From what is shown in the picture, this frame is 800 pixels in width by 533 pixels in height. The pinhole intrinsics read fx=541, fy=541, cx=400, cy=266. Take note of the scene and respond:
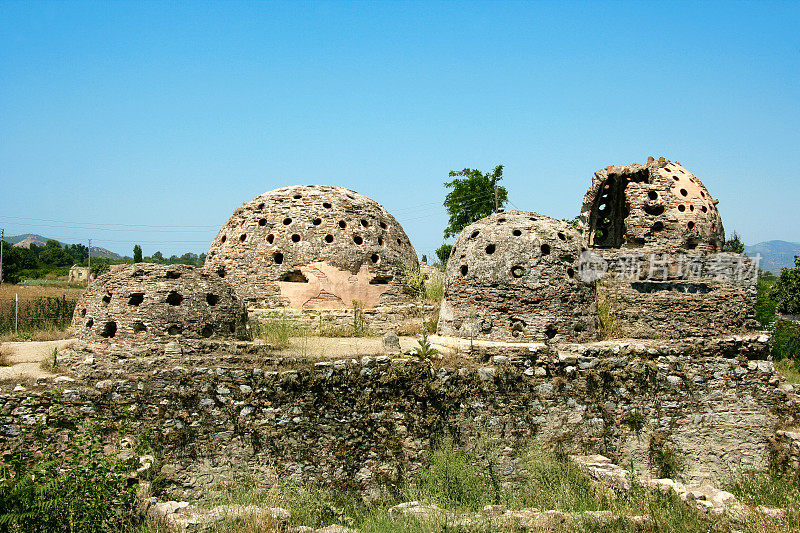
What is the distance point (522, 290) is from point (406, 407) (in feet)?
11.9

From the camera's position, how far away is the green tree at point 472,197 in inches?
1328

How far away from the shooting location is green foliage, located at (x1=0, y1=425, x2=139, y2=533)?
664 cm

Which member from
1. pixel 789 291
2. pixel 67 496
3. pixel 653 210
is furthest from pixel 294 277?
pixel 789 291

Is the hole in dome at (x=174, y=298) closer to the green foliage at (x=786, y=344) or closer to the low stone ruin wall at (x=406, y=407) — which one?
the low stone ruin wall at (x=406, y=407)

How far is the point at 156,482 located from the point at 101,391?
1.74 m

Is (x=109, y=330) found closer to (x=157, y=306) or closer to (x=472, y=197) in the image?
(x=157, y=306)

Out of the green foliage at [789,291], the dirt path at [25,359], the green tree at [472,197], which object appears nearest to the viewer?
the dirt path at [25,359]

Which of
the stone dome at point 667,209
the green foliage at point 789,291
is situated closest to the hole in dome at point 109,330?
the stone dome at point 667,209

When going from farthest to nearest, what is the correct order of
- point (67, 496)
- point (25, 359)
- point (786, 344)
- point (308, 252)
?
1. point (786, 344)
2. point (308, 252)
3. point (25, 359)
4. point (67, 496)

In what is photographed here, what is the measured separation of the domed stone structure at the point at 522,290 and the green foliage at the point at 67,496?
6.65 meters

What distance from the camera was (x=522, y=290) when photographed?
11.2 meters

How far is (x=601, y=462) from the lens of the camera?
925cm

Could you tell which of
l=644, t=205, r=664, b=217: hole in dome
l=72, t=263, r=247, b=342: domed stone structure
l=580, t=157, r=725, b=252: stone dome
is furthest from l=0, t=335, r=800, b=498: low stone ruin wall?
l=644, t=205, r=664, b=217: hole in dome

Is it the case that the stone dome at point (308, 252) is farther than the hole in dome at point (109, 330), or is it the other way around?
the stone dome at point (308, 252)
